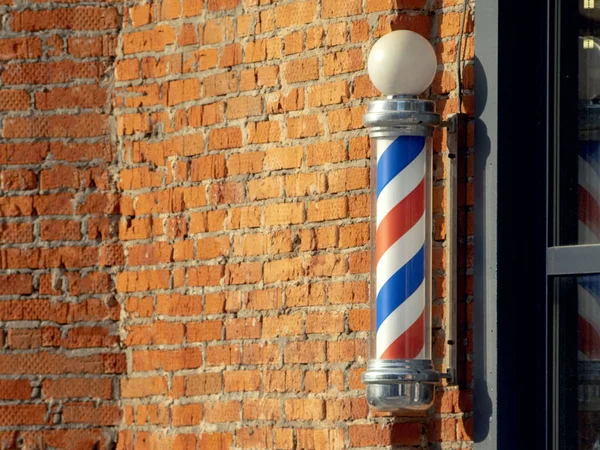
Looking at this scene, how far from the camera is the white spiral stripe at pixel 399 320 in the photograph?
3.36 m

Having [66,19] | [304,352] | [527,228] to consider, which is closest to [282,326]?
[304,352]

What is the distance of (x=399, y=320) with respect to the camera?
3.36m

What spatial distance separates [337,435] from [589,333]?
75cm

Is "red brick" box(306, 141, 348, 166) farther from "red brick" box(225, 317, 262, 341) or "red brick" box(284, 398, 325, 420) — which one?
"red brick" box(284, 398, 325, 420)

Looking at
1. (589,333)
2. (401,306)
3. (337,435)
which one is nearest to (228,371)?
(337,435)

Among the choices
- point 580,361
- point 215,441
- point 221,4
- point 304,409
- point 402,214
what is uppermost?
point 221,4

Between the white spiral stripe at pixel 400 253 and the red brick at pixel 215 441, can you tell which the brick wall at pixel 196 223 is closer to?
the red brick at pixel 215 441

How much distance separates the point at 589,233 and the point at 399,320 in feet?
1.84

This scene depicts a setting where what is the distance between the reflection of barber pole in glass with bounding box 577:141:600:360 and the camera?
3.42m

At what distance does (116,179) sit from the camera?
442 centimetres

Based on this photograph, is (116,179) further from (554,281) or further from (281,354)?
(554,281)

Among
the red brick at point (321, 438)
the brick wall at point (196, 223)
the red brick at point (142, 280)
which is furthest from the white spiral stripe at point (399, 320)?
the red brick at point (142, 280)

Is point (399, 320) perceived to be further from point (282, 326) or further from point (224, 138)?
point (224, 138)

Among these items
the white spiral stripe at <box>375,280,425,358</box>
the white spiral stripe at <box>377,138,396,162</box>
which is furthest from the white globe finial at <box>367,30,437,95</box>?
the white spiral stripe at <box>375,280,425,358</box>
